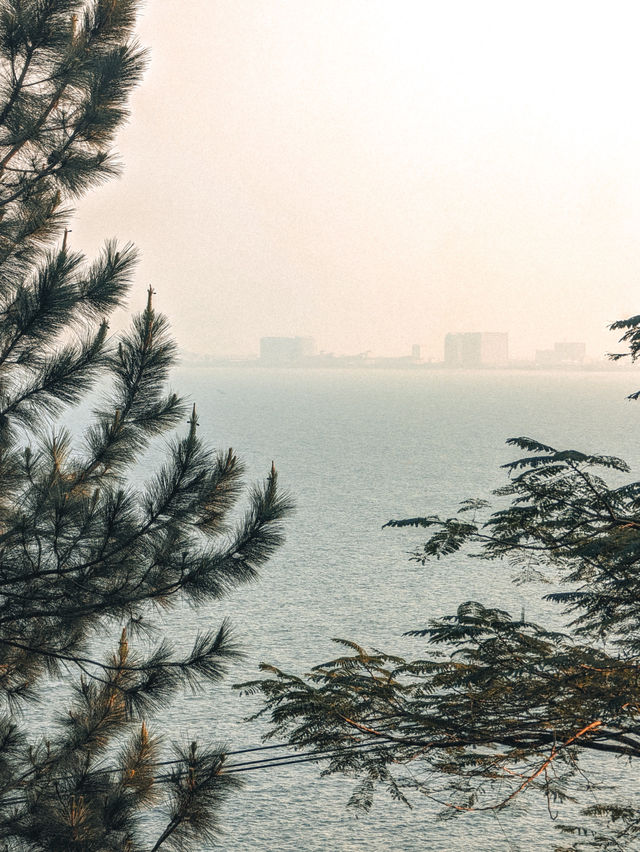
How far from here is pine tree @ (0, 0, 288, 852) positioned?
6551 millimetres

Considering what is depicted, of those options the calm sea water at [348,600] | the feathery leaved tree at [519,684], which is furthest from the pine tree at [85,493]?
the calm sea water at [348,600]

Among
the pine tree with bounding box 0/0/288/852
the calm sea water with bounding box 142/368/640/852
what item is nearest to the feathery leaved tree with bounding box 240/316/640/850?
the pine tree with bounding box 0/0/288/852

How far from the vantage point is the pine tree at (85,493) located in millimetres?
6551

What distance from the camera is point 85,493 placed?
702 centimetres

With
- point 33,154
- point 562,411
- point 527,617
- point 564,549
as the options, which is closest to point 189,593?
point 564,549

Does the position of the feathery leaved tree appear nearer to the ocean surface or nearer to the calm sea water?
the ocean surface

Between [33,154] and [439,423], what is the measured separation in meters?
130

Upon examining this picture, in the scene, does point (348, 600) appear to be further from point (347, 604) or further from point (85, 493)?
point (85, 493)

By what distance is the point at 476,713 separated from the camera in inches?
261

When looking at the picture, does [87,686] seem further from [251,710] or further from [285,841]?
[251,710]

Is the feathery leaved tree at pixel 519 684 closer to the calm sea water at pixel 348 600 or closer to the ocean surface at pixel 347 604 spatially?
the ocean surface at pixel 347 604

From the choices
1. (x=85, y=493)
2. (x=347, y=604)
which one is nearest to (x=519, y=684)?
(x=85, y=493)

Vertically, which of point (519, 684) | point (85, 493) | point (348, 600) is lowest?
point (348, 600)

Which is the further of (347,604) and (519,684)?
(347,604)
